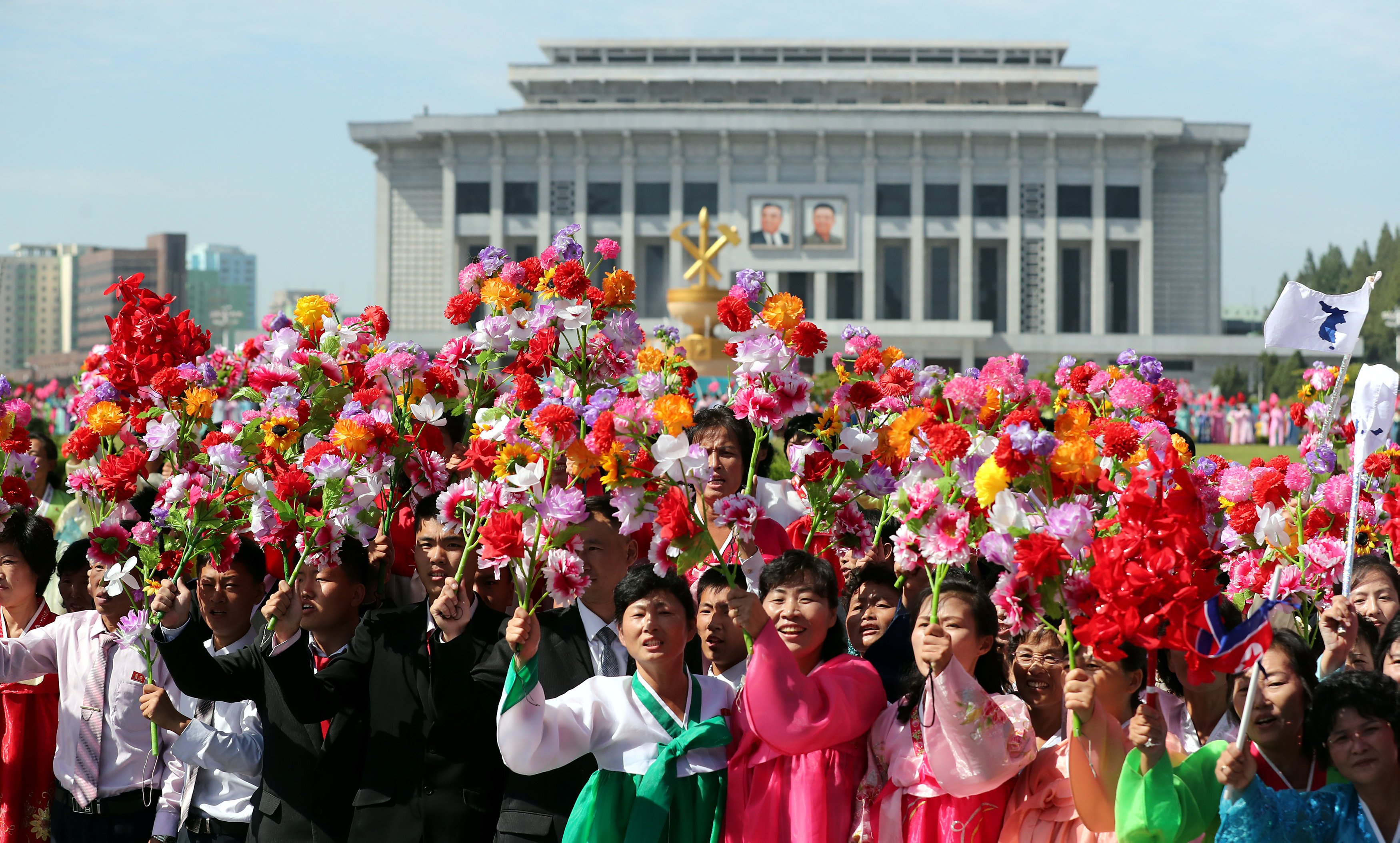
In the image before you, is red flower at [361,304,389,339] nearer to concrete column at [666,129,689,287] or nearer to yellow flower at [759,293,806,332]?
yellow flower at [759,293,806,332]

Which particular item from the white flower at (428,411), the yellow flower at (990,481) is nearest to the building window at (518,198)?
the white flower at (428,411)

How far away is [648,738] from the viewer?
300 centimetres

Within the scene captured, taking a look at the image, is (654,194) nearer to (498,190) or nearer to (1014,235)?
(498,190)

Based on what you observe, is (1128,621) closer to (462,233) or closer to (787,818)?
(787,818)

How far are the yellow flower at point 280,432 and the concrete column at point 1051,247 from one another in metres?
42.2

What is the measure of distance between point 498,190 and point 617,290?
136ft

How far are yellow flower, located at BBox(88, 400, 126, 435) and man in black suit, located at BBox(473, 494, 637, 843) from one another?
4.50 feet

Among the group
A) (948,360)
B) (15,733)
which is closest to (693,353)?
(15,733)

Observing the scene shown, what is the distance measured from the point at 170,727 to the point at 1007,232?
42.9m

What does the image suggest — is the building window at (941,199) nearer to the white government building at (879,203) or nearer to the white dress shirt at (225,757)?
the white government building at (879,203)

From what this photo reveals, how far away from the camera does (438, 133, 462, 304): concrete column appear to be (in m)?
44.5

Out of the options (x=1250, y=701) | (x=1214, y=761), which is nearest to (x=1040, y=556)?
(x=1250, y=701)

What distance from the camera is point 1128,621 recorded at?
2.45m

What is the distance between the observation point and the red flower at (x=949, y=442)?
2787 mm
